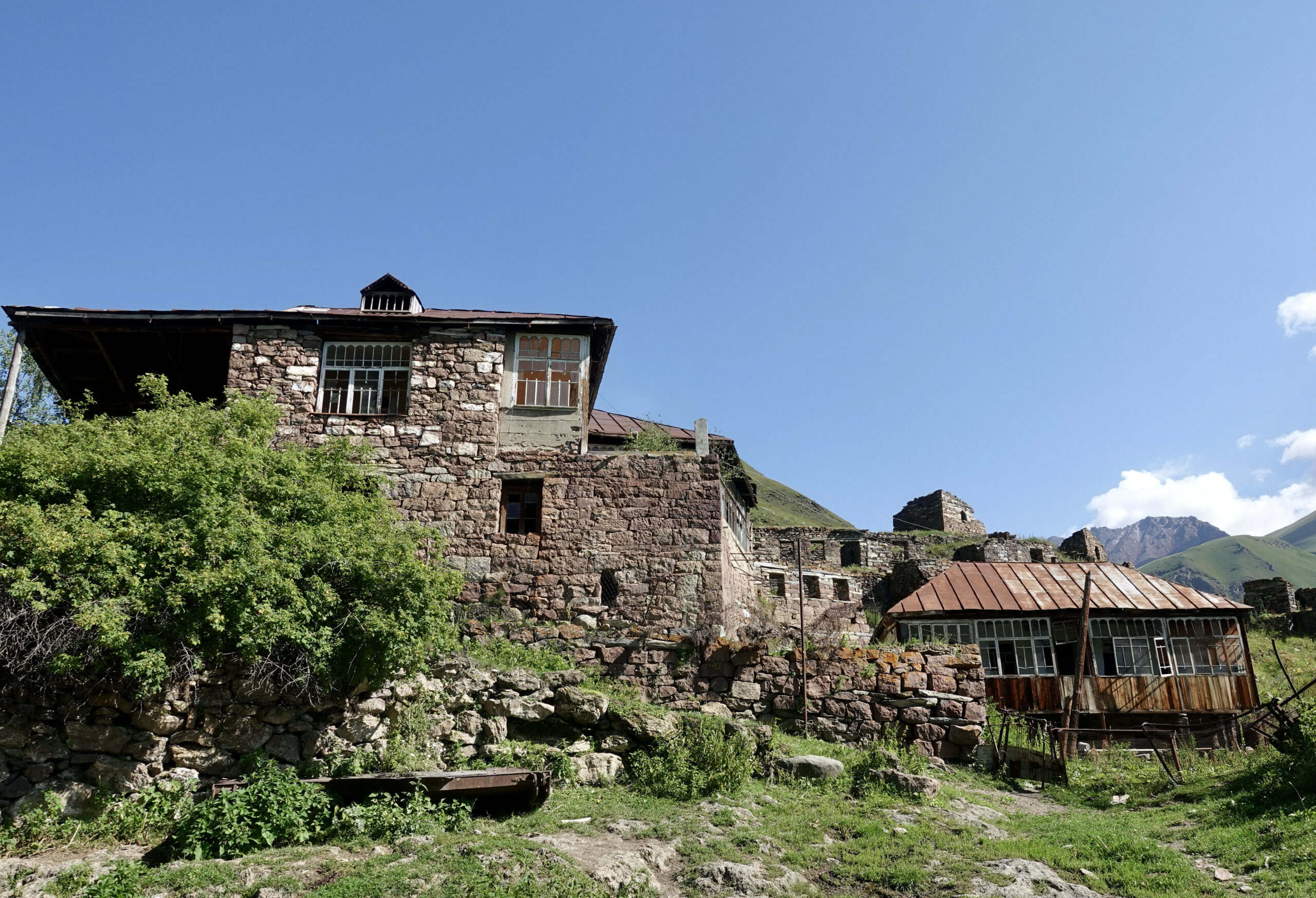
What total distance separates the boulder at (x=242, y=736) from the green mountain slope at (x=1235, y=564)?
142 metres

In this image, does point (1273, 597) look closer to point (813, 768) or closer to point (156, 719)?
point (813, 768)

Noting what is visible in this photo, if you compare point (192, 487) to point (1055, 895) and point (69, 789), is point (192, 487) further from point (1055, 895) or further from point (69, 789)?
point (1055, 895)

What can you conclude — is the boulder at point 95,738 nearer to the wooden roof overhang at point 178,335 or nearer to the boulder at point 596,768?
the boulder at point 596,768

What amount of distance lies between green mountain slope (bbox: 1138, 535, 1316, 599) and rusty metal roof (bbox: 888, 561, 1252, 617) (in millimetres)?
122861

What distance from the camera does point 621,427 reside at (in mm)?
23578

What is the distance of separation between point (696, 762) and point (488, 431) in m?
7.42

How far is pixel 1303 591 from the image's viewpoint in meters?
30.1

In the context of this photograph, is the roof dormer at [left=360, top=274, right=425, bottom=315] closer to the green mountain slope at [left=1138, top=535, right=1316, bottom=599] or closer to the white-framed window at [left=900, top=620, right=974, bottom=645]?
the white-framed window at [left=900, top=620, right=974, bottom=645]

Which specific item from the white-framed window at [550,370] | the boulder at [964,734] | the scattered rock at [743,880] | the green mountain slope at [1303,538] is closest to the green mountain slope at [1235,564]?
the green mountain slope at [1303,538]

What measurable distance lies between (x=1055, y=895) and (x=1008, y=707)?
12.7m

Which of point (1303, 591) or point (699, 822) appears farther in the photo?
point (1303, 591)

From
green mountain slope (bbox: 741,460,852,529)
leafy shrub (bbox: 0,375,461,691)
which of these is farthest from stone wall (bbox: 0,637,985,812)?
green mountain slope (bbox: 741,460,852,529)

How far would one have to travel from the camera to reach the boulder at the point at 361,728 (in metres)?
10.0

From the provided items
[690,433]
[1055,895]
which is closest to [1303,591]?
[690,433]
